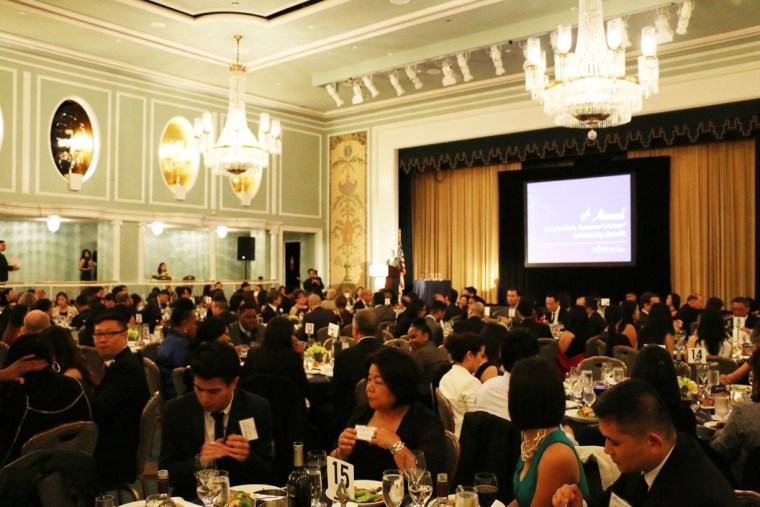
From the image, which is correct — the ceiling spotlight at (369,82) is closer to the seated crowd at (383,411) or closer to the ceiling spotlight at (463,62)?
the ceiling spotlight at (463,62)

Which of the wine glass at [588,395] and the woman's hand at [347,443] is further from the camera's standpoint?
the wine glass at [588,395]

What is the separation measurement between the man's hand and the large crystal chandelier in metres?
6.84

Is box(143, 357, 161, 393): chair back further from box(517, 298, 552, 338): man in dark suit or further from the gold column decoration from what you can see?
the gold column decoration

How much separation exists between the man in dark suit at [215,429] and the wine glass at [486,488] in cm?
116

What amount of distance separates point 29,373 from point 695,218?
1371cm

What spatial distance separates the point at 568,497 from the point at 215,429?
172 cm

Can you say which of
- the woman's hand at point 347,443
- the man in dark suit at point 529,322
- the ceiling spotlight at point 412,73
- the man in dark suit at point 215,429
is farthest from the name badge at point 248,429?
the ceiling spotlight at point 412,73

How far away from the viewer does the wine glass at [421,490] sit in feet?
8.38

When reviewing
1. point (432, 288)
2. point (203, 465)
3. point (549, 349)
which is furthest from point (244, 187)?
point (203, 465)

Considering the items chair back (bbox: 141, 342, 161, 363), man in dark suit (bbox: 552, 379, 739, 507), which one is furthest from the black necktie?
chair back (bbox: 141, 342, 161, 363)

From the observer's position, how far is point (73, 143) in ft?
46.0

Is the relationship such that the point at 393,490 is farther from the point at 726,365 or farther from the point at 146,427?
the point at 726,365

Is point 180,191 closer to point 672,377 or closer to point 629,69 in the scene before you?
point 629,69

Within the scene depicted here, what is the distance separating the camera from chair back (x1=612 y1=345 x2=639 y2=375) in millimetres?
6593
